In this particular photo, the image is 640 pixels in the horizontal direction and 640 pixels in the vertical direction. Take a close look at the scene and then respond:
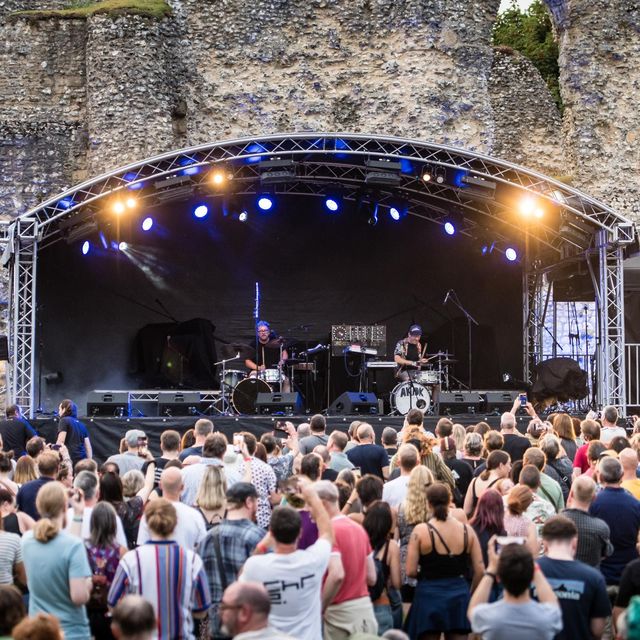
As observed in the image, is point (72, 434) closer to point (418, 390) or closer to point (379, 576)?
point (418, 390)

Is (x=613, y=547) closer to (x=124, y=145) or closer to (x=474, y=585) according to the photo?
(x=474, y=585)

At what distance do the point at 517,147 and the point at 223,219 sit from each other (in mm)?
9482

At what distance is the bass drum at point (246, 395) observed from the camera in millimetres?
17812

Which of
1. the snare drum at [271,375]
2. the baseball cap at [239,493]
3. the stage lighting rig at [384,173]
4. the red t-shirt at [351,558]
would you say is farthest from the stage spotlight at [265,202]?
the red t-shirt at [351,558]

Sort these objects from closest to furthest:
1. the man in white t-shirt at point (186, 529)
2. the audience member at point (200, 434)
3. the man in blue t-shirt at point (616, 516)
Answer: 1. the man in white t-shirt at point (186, 529)
2. the man in blue t-shirt at point (616, 516)
3. the audience member at point (200, 434)

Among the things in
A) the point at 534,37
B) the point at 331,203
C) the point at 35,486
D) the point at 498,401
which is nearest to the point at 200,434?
the point at 35,486

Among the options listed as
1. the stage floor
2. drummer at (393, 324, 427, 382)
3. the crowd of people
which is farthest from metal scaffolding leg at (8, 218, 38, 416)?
the crowd of people

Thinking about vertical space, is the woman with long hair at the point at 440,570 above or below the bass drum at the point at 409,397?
below

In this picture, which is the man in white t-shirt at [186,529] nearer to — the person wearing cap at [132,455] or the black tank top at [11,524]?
the black tank top at [11,524]

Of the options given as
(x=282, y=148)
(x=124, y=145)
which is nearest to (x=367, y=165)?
(x=282, y=148)

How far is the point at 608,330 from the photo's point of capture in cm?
1825

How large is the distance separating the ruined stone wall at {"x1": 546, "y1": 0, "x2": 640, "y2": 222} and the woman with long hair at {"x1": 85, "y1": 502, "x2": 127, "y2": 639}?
2183cm

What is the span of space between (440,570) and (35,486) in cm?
307

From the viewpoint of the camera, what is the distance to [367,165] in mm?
18312
